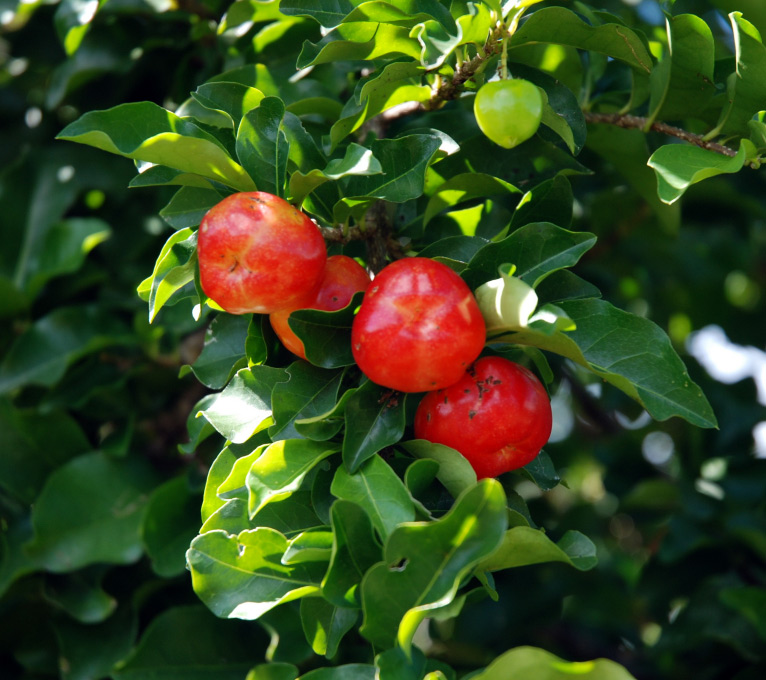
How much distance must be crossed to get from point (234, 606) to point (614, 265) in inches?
66.7

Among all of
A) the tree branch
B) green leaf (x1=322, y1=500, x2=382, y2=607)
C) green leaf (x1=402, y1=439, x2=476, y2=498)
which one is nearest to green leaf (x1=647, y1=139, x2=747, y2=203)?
the tree branch

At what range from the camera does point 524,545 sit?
83cm

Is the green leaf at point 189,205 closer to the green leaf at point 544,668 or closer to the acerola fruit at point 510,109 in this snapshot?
the acerola fruit at point 510,109

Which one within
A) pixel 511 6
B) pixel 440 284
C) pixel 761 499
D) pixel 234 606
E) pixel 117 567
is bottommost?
pixel 761 499

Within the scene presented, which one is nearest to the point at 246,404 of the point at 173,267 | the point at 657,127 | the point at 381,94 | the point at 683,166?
the point at 173,267

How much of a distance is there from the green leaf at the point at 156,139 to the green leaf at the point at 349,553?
0.41m

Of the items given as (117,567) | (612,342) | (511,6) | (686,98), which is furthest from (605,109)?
(117,567)

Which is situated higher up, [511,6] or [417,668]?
[511,6]

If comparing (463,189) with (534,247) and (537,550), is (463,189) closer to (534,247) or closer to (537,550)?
(534,247)

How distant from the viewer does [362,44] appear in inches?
38.8

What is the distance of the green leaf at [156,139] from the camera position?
87cm

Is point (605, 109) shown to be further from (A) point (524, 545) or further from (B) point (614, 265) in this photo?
(B) point (614, 265)

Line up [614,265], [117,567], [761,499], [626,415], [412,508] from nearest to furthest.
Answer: [412,508], [117,567], [761,499], [614,265], [626,415]

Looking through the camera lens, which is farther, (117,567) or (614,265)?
(614,265)
